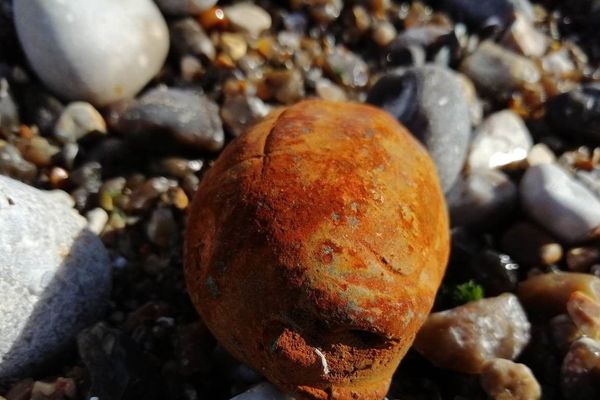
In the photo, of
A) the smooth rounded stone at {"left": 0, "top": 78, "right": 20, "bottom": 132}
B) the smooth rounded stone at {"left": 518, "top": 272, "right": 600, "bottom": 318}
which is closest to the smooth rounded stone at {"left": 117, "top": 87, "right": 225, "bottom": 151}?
the smooth rounded stone at {"left": 0, "top": 78, "right": 20, "bottom": 132}

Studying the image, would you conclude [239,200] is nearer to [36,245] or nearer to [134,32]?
[36,245]

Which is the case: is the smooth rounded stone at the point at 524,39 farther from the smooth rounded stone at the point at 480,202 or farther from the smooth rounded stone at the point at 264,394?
the smooth rounded stone at the point at 264,394

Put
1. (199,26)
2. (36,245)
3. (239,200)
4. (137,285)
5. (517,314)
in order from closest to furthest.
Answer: (239,200)
(36,245)
(517,314)
(137,285)
(199,26)

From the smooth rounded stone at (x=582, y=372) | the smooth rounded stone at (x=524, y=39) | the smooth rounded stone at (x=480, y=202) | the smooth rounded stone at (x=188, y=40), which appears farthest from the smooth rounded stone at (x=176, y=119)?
the smooth rounded stone at (x=524, y=39)

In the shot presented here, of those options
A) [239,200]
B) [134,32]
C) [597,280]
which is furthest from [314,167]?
[134,32]

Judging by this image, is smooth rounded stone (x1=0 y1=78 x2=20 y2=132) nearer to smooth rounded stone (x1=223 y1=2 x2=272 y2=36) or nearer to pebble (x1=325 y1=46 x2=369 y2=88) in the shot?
smooth rounded stone (x1=223 y1=2 x2=272 y2=36)
